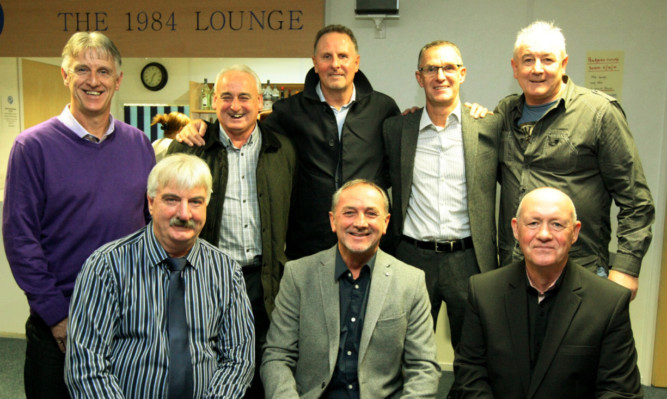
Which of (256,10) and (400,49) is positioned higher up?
(256,10)

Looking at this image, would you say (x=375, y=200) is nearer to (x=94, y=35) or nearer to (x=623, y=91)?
(x=94, y=35)

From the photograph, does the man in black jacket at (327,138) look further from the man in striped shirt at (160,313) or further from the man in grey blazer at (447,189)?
the man in striped shirt at (160,313)

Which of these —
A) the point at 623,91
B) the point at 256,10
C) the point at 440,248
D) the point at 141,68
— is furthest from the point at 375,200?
the point at 141,68

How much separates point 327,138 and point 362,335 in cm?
101

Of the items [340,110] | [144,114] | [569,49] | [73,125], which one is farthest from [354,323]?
[144,114]

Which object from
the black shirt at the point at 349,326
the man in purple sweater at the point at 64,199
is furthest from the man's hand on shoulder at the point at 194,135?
the black shirt at the point at 349,326

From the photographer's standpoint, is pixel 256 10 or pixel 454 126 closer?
pixel 454 126

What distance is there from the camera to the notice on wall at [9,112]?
438 centimetres

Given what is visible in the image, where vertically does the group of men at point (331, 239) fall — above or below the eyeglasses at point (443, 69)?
below

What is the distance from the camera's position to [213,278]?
2074 mm

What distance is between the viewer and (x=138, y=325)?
1.93 metres

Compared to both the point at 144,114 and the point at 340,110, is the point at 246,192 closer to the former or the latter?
the point at 340,110

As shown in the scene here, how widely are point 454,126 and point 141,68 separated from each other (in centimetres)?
336

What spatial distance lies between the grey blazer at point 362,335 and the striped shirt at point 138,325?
219 millimetres
